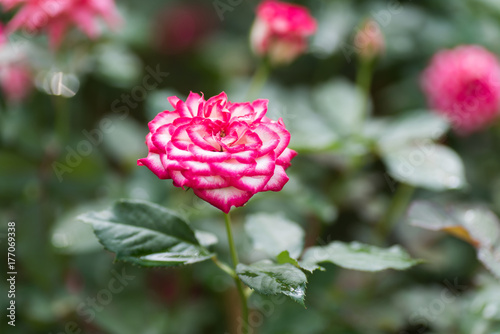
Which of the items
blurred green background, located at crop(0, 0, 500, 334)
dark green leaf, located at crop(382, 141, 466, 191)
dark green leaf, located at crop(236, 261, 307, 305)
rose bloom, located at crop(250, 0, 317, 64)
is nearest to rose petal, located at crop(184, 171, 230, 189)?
dark green leaf, located at crop(236, 261, 307, 305)

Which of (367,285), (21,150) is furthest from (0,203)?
(367,285)

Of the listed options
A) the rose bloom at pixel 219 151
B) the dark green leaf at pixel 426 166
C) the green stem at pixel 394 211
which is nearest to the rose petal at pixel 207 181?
the rose bloom at pixel 219 151

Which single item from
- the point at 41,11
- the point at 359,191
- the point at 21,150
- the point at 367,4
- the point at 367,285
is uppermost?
the point at 41,11

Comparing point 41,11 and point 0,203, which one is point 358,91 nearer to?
point 41,11

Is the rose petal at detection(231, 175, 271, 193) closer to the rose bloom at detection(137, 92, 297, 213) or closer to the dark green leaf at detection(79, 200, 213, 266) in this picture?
the rose bloom at detection(137, 92, 297, 213)

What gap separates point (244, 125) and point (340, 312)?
0.59 m

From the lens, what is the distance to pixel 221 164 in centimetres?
50

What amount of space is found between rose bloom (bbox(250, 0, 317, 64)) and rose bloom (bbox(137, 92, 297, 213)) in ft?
1.70

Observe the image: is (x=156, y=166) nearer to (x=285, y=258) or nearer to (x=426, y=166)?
(x=285, y=258)

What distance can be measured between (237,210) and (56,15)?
22.6 inches

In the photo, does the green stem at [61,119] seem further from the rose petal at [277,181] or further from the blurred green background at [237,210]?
the rose petal at [277,181]

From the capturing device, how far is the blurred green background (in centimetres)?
95

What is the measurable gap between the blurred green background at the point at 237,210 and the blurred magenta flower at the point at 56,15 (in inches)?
2.4

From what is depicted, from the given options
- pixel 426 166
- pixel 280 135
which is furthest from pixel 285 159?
pixel 426 166
